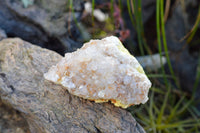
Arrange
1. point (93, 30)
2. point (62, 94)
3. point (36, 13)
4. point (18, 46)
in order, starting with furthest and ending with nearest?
point (93, 30) < point (36, 13) < point (18, 46) < point (62, 94)

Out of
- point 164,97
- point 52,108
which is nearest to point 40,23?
point 52,108

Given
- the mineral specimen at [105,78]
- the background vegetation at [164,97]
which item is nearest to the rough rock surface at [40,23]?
the background vegetation at [164,97]

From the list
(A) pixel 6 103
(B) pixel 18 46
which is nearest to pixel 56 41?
(B) pixel 18 46

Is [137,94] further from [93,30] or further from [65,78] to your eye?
[93,30]

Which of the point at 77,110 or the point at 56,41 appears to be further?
the point at 56,41

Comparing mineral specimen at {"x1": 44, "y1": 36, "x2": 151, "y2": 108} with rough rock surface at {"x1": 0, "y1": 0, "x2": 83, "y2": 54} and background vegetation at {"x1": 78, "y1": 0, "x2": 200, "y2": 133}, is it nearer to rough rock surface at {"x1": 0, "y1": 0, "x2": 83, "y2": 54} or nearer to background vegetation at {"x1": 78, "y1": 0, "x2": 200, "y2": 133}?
rough rock surface at {"x1": 0, "y1": 0, "x2": 83, "y2": 54}

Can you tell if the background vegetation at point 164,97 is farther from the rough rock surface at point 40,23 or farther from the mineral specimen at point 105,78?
the mineral specimen at point 105,78

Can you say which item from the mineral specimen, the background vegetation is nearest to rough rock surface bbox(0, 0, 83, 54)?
the background vegetation
